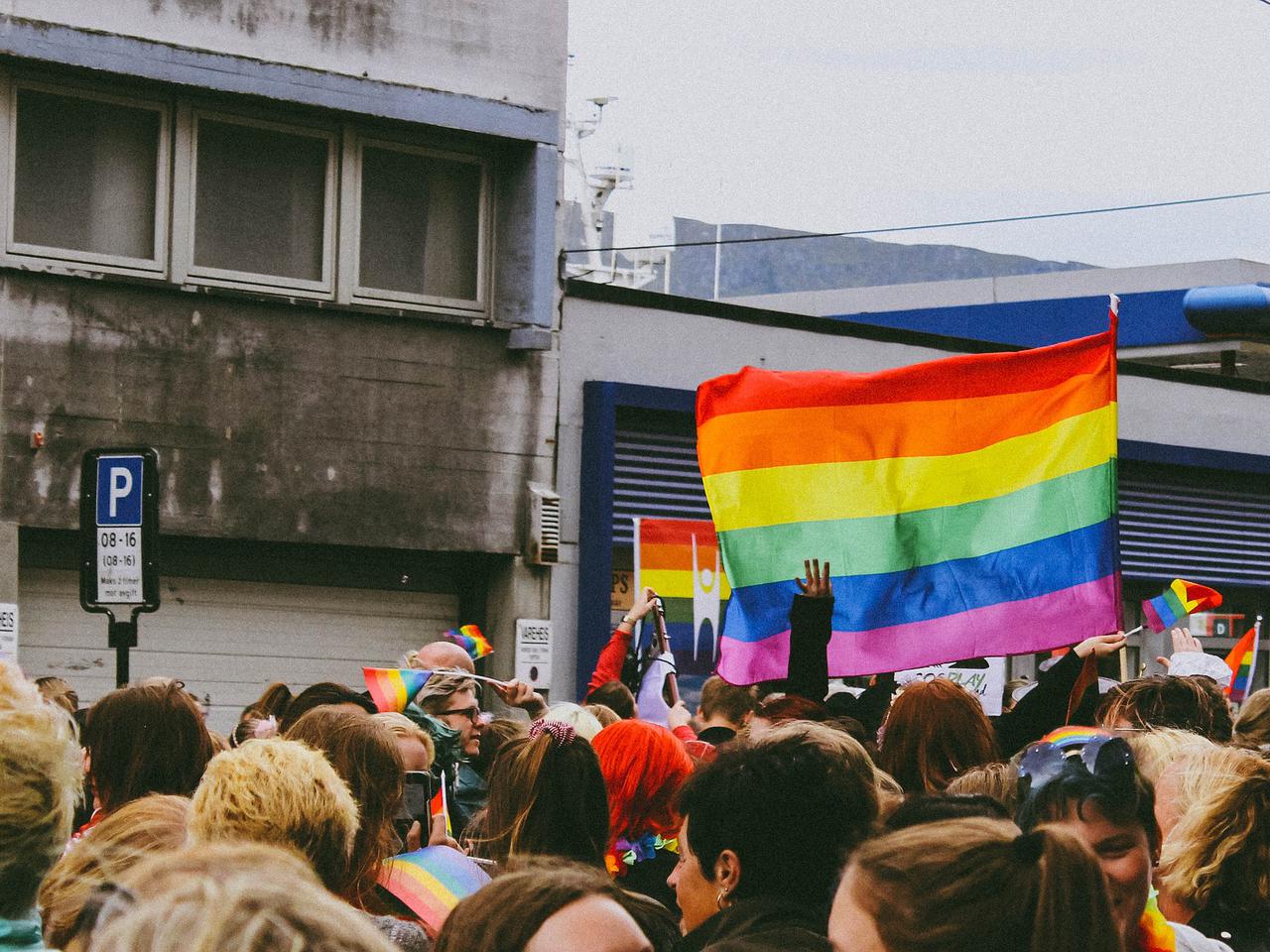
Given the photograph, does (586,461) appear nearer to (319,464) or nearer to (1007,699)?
(319,464)

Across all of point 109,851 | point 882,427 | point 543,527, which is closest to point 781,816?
point 109,851

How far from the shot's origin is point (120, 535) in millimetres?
9305

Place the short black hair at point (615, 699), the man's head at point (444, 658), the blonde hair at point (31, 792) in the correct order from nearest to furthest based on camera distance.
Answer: the blonde hair at point (31, 792)
the man's head at point (444, 658)
the short black hair at point (615, 699)

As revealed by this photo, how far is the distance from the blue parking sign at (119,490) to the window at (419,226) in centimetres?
551

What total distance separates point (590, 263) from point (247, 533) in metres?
11.3

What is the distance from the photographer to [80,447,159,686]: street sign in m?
9.20

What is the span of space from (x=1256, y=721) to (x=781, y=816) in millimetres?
3582

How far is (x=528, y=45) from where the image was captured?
15266mm

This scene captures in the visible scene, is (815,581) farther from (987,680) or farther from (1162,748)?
(987,680)

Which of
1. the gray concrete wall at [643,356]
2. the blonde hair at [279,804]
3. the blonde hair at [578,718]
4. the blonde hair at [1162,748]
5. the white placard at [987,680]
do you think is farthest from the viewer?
the gray concrete wall at [643,356]

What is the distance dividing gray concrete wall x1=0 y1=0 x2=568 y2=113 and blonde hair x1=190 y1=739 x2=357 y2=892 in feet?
33.9

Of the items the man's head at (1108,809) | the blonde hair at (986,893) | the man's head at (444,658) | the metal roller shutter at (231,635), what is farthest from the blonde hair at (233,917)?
the metal roller shutter at (231,635)

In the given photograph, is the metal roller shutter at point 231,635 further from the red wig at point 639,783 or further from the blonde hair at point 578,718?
the red wig at point 639,783

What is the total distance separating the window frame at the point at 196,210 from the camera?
551 inches
